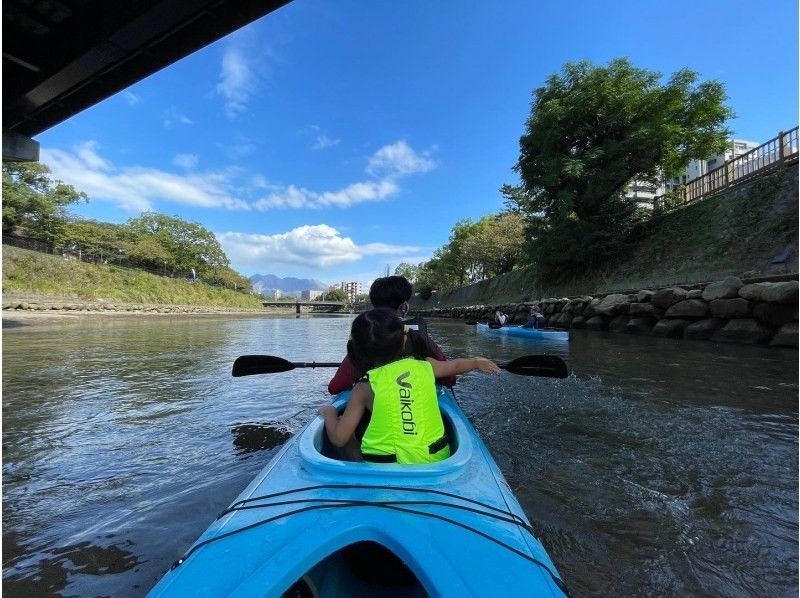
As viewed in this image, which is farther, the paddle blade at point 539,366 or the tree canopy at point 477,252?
the tree canopy at point 477,252

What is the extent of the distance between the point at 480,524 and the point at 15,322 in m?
29.0

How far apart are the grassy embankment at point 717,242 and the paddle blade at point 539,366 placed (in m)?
12.2

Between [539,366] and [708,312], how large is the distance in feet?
34.2

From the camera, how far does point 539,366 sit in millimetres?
3881

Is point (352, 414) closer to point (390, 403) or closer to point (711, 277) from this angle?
point (390, 403)

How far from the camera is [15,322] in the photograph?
21.6m

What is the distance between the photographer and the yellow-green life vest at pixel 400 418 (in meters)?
1.94

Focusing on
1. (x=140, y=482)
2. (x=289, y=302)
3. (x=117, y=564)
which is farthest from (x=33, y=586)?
(x=289, y=302)

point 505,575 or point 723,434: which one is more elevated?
point 505,575

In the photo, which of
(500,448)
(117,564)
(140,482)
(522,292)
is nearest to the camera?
(117,564)

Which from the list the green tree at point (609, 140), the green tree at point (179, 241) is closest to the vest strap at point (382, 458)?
the green tree at point (609, 140)

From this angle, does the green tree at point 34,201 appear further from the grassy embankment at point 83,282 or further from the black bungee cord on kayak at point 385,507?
the black bungee cord on kayak at point 385,507

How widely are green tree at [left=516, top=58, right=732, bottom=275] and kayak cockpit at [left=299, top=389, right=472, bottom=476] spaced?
2061 cm

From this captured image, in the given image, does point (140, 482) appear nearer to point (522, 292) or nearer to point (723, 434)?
point (723, 434)
